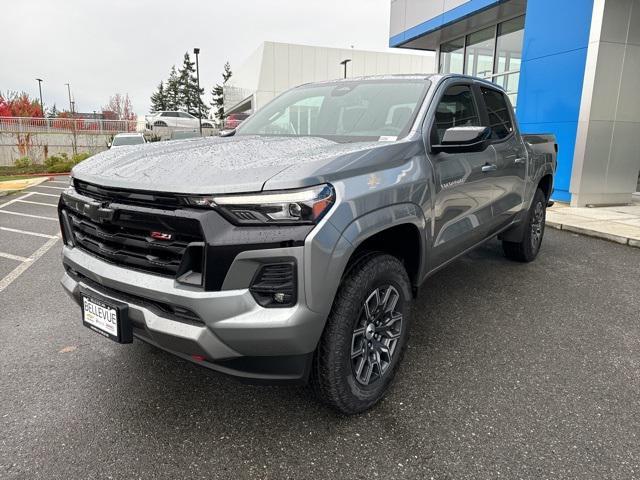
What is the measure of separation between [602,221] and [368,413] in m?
6.77

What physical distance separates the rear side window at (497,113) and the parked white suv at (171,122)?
1206 inches

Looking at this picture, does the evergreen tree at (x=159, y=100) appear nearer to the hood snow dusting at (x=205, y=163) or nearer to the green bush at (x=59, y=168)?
the green bush at (x=59, y=168)

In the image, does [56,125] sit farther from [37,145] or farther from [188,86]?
[188,86]

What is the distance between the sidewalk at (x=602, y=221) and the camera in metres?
6.48

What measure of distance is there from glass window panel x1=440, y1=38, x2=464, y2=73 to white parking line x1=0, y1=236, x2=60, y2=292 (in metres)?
12.2

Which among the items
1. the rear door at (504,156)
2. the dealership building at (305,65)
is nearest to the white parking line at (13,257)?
the rear door at (504,156)

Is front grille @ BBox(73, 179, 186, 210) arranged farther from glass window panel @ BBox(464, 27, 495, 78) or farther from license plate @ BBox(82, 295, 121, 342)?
glass window panel @ BBox(464, 27, 495, 78)

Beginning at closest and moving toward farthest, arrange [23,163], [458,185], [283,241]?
[283,241]
[458,185]
[23,163]

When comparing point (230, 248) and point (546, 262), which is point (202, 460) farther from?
point (546, 262)

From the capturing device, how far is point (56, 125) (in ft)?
87.1

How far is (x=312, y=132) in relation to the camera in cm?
320

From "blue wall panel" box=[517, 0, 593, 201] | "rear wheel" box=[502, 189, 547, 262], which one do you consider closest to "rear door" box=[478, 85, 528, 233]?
"rear wheel" box=[502, 189, 547, 262]

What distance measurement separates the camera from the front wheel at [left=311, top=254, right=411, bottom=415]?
6.97 feet

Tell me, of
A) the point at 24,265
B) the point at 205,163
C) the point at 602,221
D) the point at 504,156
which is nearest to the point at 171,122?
the point at 24,265
